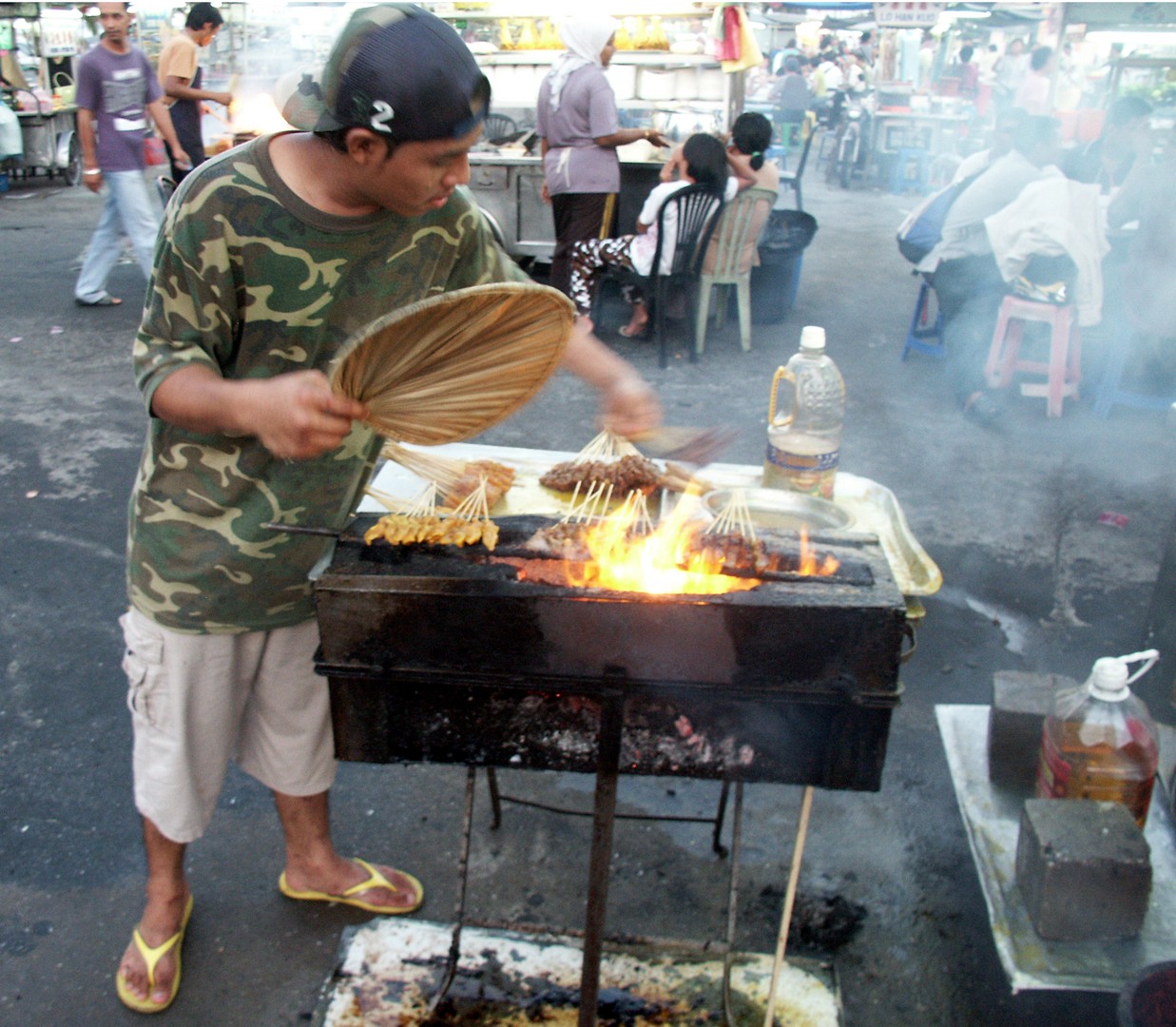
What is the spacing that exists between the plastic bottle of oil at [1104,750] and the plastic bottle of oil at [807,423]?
88 centimetres

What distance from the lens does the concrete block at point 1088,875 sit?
2.36 metres

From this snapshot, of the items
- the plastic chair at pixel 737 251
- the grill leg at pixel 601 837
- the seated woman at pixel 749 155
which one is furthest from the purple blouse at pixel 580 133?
the grill leg at pixel 601 837

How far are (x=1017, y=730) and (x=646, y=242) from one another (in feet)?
17.2

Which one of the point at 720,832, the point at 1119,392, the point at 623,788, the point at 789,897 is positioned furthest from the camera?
the point at 1119,392

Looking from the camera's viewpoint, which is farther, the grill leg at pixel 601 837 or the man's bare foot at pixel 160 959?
the man's bare foot at pixel 160 959

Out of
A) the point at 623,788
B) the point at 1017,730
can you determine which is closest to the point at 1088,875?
the point at 1017,730

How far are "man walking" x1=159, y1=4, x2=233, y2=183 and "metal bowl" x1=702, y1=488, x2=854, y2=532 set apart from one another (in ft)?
25.4

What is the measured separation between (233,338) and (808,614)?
3.97 ft

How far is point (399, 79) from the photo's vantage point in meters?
1.59

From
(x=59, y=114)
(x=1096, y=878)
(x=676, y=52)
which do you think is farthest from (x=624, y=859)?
(x=59, y=114)

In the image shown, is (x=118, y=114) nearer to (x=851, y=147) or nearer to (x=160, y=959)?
(x=160, y=959)

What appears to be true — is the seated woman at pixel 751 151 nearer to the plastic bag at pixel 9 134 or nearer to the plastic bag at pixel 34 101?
the plastic bag at pixel 9 134

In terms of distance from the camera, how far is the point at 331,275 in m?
1.93

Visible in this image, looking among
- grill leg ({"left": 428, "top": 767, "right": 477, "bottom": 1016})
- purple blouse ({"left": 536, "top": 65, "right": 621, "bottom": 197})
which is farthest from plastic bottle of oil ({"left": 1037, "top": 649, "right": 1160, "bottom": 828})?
purple blouse ({"left": 536, "top": 65, "right": 621, "bottom": 197})
